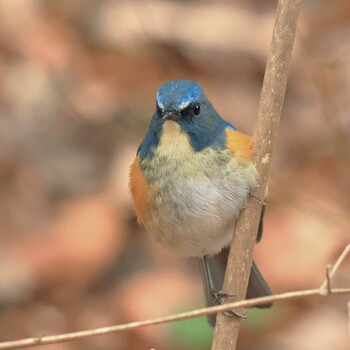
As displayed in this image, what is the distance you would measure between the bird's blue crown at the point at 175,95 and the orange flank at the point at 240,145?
257 millimetres

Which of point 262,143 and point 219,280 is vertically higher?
point 262,143

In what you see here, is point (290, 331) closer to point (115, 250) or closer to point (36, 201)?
point (115, 250)

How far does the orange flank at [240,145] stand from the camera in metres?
3.23

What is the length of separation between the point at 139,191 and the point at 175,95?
48 cm

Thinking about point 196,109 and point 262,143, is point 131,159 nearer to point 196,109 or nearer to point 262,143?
point 196,109

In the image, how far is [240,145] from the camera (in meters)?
3.28

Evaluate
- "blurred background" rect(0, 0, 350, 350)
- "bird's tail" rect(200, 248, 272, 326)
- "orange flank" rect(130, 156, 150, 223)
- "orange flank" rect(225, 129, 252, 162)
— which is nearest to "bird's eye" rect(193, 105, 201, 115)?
"orange flank" rect(225, 129, 252, 162)

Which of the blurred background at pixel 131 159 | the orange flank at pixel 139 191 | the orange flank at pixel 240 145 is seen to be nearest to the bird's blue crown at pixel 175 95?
the orange flank at pixel 240 145

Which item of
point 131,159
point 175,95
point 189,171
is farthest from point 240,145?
point 131,159

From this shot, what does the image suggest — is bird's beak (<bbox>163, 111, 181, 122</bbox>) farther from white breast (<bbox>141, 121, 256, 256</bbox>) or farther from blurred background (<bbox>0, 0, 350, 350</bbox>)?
blurred background (<bbox>0, 0, 350, 350</bbox>)

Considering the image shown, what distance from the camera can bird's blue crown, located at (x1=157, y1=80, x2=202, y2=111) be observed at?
311 centimetres

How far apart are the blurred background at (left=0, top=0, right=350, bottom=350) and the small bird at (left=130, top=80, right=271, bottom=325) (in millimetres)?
1596

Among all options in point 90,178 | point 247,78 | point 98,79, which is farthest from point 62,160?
point 247,78

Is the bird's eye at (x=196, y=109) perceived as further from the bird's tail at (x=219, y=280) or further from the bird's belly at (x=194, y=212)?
the bird's tail at (x=219, y=280)
